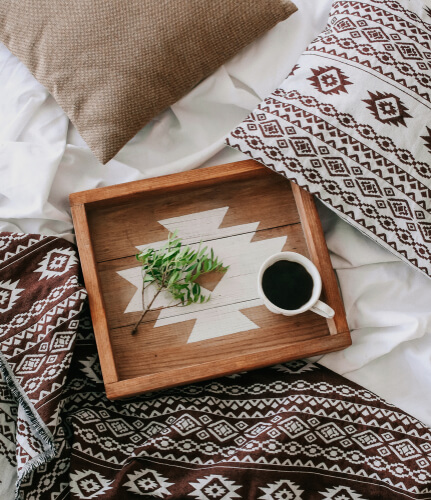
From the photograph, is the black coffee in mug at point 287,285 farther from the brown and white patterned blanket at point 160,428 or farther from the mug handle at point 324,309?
the brown and white patterned blanket at point 160,428

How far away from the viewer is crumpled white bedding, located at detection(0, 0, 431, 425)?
0.95m

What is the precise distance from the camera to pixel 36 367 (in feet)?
2.93

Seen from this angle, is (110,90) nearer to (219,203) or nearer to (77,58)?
(77,58)

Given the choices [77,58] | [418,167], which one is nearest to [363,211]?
[418,167]

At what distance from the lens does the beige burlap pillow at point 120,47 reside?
34.9 inches

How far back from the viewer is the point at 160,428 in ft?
3.06

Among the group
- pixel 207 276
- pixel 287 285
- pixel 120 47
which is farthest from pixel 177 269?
pixel 120 47

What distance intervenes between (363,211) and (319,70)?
243 millimetres

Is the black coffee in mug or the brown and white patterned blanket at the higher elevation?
the black coffee in mug

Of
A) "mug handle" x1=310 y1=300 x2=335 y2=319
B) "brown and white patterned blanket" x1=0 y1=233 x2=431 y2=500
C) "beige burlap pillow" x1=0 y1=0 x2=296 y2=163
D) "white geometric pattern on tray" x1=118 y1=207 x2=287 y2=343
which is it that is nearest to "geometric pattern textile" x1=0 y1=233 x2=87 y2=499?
"brown and white patterned blanket" x1=0 y1=233 x2=431 y2=500

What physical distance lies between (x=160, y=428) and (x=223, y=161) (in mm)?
488

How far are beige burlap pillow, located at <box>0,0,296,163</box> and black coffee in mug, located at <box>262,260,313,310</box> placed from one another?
1.11 feet

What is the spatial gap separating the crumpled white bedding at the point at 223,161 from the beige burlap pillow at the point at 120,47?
0.21ft

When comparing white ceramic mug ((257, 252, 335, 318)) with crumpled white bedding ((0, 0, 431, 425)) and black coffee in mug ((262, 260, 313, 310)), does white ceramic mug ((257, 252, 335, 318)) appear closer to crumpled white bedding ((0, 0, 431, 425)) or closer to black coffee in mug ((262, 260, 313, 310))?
black coffee in mug ((262, 260, 313, 310))
